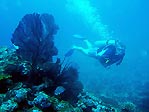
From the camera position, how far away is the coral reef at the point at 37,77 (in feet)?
13.6

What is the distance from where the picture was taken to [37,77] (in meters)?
5.20

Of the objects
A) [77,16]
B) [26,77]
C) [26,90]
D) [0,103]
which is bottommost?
[0,103]

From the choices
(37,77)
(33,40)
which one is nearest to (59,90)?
(37,77)

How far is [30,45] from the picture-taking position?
19.1 feet

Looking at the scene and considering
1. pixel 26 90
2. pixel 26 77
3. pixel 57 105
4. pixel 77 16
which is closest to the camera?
pixel 57 105

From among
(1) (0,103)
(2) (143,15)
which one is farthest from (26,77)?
(2) (143,15)

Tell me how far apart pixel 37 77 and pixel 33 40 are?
101cm

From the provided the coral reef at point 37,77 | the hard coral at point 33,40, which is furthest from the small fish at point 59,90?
the hard coral at point 33,40

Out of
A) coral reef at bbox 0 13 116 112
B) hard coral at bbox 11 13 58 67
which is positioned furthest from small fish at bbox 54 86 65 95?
hard coral at bbox 11 13 58 67

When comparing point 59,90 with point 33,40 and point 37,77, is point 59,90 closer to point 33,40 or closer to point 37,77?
point 37,77

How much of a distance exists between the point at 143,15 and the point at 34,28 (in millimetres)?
125149

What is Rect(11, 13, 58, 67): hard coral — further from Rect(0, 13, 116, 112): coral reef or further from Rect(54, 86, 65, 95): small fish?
Rect(54, 86, 65, 95): small fish

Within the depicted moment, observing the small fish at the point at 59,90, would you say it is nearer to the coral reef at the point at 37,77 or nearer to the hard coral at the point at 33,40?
the coral reef at the point at 37,77

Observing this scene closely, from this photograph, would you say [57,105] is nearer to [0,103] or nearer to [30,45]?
[0,103]
